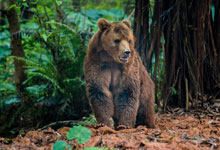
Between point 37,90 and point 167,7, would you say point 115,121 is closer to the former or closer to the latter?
point 37,90

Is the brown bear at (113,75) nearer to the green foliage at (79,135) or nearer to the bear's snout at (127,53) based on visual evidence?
the bear's snout at (127,53)

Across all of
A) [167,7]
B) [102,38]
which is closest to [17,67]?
[102,38]

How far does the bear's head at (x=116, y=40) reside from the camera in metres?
3.96

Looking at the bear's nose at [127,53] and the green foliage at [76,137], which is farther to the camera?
the bear's nose at [127,53]

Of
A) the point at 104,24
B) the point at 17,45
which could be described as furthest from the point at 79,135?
the point at 17,45

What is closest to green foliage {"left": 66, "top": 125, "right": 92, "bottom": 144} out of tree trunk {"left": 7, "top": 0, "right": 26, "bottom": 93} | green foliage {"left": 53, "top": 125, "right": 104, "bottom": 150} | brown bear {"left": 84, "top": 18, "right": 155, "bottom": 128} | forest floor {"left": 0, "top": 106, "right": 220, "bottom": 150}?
green foliage {"left": 53, "top": 125, "right": 104, "bottom": 150}

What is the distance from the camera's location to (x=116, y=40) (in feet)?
13.2

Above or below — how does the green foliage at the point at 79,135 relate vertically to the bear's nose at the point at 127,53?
below

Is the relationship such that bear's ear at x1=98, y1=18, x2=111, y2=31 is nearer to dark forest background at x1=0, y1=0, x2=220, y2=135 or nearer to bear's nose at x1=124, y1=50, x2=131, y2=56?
bear's nose at x1=124, y1=50, x2=131, y2=56

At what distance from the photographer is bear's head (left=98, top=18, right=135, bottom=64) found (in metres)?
3.96

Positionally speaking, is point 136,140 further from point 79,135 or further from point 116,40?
point 116,40

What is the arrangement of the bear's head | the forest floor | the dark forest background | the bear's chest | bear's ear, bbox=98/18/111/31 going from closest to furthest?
the forest floor < the bear's head < bear's ear, bbox=98/18/111/31 < the bear's chest < the dark forest background

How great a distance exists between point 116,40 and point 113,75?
63cm

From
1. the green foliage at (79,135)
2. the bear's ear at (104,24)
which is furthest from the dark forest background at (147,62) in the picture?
the green foliage at (79,135)
